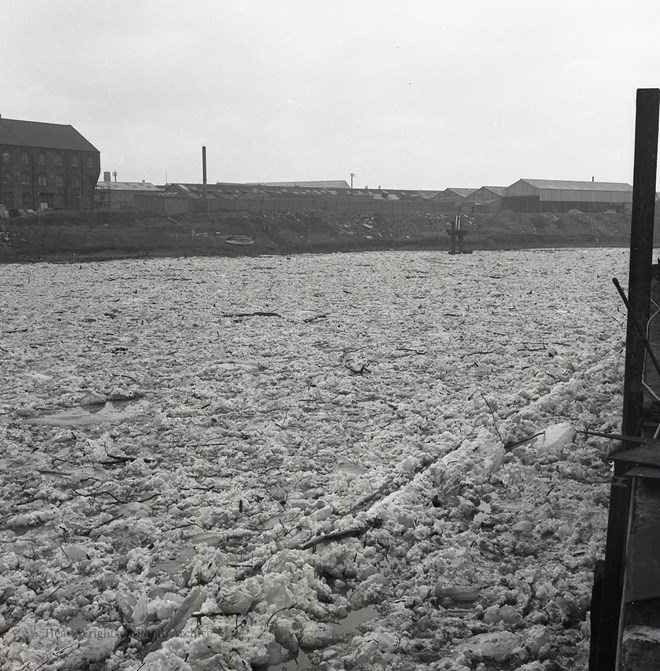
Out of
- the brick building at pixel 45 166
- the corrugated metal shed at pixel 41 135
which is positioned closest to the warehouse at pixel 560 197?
the brick building at pixel 45 166

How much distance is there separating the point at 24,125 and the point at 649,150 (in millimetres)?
61452

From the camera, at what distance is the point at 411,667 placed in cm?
248

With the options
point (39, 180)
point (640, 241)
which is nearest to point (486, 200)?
point (39, 180)

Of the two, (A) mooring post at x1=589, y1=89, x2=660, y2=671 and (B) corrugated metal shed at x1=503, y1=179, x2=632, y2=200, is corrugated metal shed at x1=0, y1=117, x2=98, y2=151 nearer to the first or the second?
(B) corrugated metal shed at x1=503, y1=179, x2=632, y2=200

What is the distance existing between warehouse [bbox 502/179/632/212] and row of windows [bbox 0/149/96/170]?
37.0 meters

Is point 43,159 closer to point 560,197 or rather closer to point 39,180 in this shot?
point 39,180

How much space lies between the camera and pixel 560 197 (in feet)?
208

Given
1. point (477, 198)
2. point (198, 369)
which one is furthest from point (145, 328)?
point (477, 198)

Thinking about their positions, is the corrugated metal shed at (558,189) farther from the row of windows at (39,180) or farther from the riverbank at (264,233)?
the row of windows at (39,180)

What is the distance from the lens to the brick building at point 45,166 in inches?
2106

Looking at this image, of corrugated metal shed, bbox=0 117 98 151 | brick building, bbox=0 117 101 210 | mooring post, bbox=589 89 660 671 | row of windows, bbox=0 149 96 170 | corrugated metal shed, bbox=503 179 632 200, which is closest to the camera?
mooring post, bbox=589 89 660 671

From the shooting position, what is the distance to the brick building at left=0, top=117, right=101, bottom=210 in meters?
53.5

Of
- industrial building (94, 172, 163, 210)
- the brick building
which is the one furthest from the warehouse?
the brick building

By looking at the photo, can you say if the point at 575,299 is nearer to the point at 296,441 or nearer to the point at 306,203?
the point at 296,441
